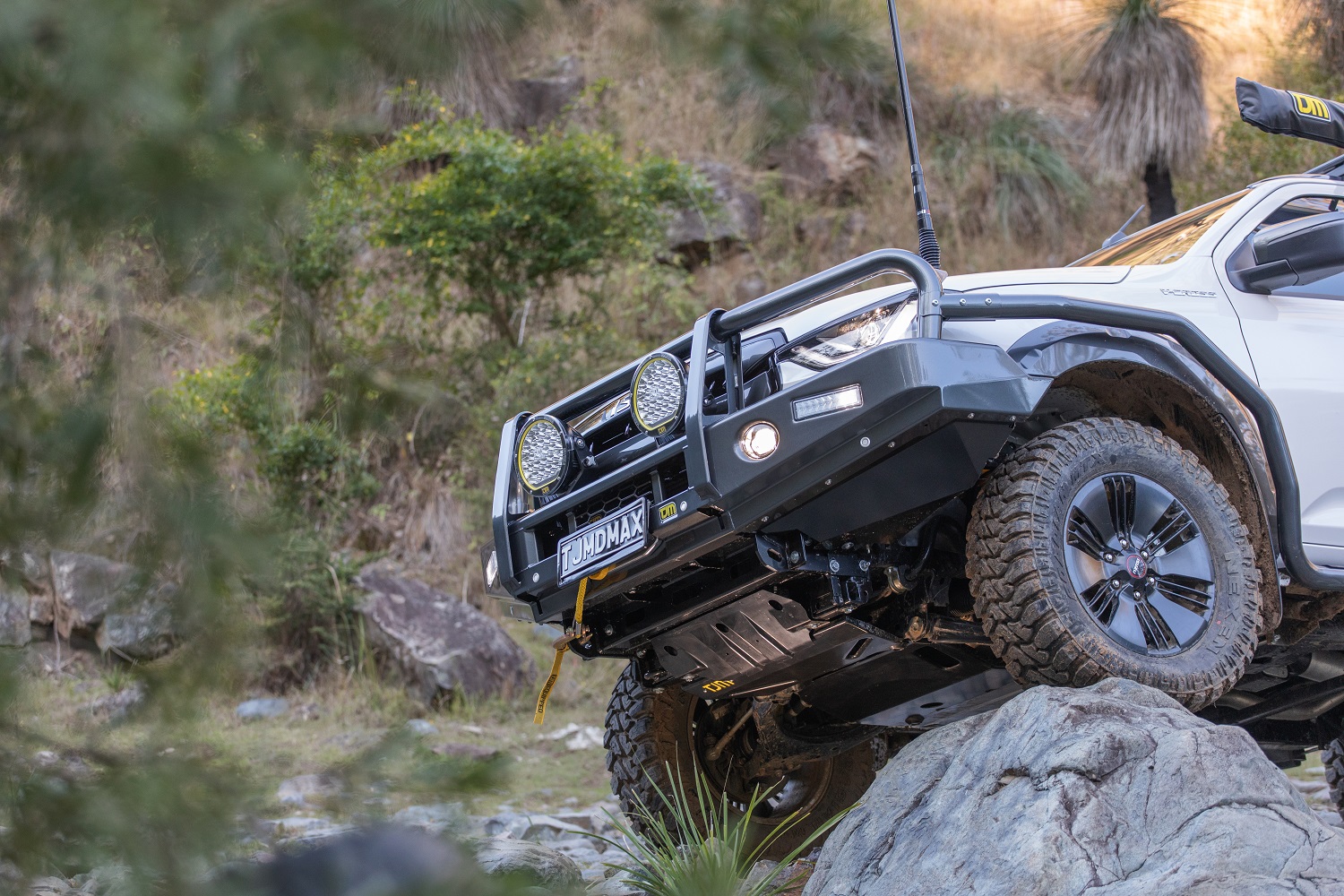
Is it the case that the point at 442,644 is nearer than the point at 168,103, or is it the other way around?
the point at 168,103

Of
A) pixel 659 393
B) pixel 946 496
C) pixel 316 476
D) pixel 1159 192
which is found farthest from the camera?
pixel 1159 192

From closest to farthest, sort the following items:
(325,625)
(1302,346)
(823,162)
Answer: (1302,346) → (325,625) → (823,162)

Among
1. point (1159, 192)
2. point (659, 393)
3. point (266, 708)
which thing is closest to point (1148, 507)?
point (659, 393)

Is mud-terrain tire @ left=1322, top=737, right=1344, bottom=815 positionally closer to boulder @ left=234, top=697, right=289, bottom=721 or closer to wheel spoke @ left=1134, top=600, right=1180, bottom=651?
wheel spoke @ left=1134, top=600, right=1180, bottom=651

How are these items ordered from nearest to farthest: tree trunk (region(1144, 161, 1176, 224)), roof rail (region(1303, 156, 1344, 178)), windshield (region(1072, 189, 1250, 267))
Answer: windshield (region(1072, 189, 1250, 267)), roof rail (region(1303, 156, 1344, 178)), tree trunk (region(1144, 161, 1176, 224))

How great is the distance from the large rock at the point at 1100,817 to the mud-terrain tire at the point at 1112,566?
0.15m

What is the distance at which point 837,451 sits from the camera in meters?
3.45

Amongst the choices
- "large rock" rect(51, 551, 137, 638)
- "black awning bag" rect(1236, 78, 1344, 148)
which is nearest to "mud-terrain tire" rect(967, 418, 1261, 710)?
"black awning bag" rect(1236, 78, 1344, 148)

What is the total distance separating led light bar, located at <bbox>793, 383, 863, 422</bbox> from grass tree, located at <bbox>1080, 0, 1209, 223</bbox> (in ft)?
33.5

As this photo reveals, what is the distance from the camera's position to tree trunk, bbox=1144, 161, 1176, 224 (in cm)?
1282

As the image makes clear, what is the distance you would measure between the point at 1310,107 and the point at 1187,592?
2.40 meters

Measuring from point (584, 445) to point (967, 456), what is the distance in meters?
1.22

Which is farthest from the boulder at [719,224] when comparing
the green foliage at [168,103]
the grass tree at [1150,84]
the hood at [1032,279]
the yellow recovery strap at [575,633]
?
the green foliage at [168,103]

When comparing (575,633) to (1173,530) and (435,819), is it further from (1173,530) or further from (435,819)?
(435,819)
